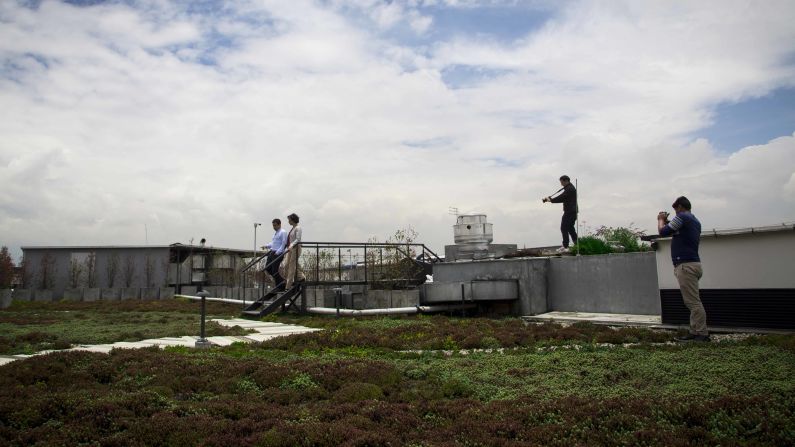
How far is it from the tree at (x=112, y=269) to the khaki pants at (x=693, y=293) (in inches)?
1130

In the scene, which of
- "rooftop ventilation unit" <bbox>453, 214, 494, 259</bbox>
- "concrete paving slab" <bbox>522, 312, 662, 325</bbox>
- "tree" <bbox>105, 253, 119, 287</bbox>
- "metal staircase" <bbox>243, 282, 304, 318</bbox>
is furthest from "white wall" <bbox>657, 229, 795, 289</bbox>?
"tree" <bbox>105, 253, 119, 287</bbox>

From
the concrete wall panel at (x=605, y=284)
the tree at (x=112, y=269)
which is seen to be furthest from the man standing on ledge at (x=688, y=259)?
the tree at (x=112, y=269)

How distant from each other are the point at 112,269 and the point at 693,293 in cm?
2906

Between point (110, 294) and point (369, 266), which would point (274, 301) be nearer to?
point (369, 266)

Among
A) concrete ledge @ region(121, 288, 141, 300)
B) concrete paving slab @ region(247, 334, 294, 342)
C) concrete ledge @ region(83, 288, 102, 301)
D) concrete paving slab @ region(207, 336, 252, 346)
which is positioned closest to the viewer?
concrete paving slab @ region(207, 336, 252, 346)

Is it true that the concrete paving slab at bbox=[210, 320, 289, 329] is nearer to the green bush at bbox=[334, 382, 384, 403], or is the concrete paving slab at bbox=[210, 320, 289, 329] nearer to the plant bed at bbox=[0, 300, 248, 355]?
the plant bed at bbox=[0, 300, 248, 355]

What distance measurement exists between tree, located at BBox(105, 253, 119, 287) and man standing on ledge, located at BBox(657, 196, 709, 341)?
2862 cm

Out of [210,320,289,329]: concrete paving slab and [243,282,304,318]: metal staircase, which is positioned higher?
[243,282,304,318]: metal staircase

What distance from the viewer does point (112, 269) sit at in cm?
3028

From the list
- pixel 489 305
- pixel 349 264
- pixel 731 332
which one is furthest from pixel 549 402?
pixel 349 264

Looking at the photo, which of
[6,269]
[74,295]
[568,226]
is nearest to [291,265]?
[568,226]

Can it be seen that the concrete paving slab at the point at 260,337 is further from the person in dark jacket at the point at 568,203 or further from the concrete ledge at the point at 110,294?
the concrete ledge at the point at 110,294

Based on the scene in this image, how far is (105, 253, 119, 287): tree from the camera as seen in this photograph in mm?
30233

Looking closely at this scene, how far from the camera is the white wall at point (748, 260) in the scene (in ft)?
26.9
